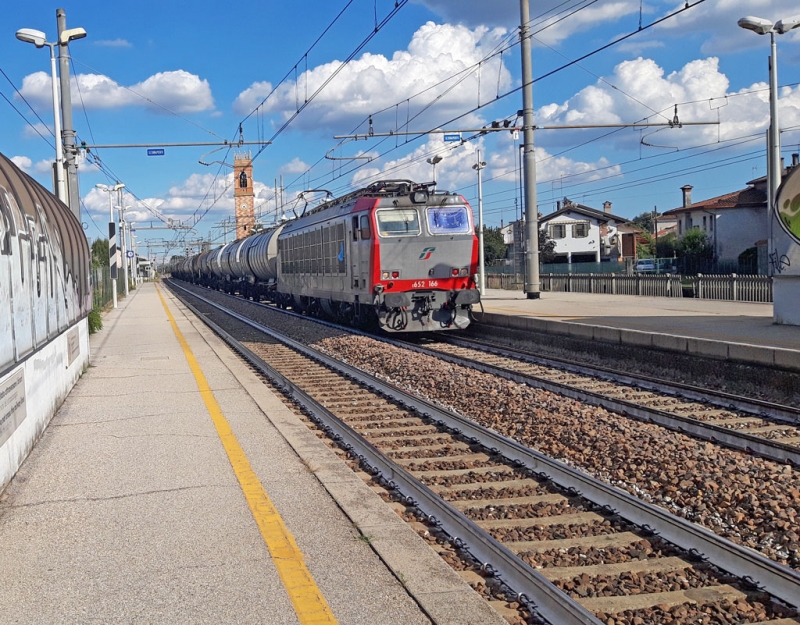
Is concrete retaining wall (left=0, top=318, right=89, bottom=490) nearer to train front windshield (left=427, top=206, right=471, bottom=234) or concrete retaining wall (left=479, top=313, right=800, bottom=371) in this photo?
train front windshield (left=427, top=206, right=471, bottom=234)

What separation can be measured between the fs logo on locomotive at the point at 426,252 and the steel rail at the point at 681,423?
5904 millimetres

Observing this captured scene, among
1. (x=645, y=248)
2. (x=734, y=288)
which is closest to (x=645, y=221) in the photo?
(x=645, y=248)

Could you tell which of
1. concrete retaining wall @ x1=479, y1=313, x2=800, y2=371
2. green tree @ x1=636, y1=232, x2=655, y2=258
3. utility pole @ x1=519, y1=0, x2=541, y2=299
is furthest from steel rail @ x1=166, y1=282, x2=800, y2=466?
green tree @ x1=636, y1=232, x2=655, y2=258

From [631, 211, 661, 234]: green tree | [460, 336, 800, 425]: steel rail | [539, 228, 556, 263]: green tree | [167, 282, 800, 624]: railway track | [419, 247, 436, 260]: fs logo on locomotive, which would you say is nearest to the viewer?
[167, 282, 800, 624]: railway track

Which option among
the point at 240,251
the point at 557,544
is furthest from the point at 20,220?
the point at 240,251

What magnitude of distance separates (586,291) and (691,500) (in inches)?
1185

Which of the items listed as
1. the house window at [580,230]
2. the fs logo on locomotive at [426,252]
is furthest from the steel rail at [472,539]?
the house window at [580,230]

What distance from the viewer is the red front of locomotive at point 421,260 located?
60.3 feet

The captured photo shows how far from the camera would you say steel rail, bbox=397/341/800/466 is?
751 cm

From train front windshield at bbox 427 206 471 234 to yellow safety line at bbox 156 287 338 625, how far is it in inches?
436

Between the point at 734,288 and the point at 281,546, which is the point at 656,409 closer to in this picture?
the point at 281,546

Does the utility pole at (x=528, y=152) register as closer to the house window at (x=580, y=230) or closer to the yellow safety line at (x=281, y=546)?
the yellow safety line at (x=281, y=546)

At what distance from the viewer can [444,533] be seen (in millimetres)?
5562

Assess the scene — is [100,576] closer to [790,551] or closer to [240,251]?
[790,551]
